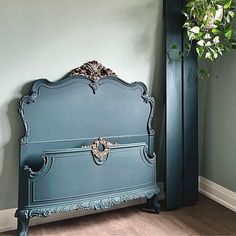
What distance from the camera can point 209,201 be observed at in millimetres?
3037

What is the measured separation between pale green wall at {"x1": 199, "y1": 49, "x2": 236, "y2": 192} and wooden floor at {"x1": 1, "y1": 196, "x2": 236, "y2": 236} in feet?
1.13

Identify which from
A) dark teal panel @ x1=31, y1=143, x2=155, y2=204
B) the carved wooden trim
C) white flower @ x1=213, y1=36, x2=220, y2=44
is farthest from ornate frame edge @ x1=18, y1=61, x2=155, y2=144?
white flower @ x1=213, y1=36, x2=220, y2=44

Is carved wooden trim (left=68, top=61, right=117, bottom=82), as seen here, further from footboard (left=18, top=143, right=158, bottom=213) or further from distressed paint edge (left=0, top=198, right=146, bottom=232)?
distressed paint edge (left=0, top=198, right=146, bottom=232)

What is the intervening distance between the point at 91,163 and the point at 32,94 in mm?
669

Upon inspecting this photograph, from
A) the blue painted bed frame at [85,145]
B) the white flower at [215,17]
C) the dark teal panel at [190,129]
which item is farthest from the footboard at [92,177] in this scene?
the white flower at [215,17]

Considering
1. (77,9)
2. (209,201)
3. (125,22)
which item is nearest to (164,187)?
(209,201)

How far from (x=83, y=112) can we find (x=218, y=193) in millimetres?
1498

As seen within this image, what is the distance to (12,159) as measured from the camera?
2.44 meters

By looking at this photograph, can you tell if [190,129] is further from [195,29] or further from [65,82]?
[65,82]

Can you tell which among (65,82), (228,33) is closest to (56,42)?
(65,82)

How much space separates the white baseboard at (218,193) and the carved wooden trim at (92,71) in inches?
58.5

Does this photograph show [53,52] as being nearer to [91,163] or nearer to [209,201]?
[91,163]

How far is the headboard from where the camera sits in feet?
7.76

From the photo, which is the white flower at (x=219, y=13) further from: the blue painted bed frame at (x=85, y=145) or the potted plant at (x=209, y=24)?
the blue painted bed frame at (x=85, y=145)
